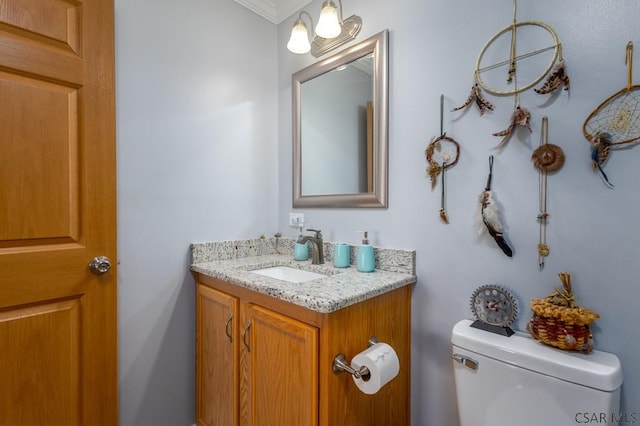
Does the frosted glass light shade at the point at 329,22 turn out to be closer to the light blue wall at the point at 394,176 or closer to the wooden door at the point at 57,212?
the light blue wall at the point at 394,176

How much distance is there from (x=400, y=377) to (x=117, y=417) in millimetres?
1205

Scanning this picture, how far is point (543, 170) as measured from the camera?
97 cm

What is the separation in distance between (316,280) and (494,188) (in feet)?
2.47

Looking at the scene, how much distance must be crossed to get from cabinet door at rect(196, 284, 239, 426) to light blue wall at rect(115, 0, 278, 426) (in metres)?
0.08

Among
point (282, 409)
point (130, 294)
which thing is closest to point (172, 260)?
point (130, 294)

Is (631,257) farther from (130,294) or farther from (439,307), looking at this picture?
(130,294)

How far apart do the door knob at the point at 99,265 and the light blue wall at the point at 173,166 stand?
5.3 inches

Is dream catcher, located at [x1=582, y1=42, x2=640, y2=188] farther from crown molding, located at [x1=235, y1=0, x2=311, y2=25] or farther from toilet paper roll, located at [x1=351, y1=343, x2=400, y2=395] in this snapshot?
crown molding, located at [x1=235, y1=0, x2=311, y2=25]

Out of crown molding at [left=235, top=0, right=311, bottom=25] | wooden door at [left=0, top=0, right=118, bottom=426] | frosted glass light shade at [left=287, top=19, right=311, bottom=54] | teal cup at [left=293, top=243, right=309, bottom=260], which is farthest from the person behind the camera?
crown molding at [left=235, top=0, right=311, bottom=25]

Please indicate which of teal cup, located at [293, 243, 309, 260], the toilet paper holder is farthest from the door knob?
the toilet paper holder

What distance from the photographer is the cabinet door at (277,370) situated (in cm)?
96

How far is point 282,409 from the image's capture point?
105cm

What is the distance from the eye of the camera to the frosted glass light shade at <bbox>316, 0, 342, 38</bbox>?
1373 millimetres

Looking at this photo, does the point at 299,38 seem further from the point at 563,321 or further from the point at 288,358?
the point at 563,321
